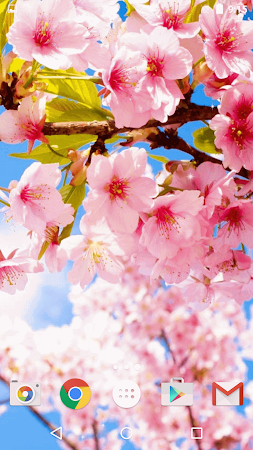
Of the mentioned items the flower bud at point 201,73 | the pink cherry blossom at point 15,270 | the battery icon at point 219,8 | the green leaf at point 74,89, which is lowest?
the pink cherry blossom at point 15,270

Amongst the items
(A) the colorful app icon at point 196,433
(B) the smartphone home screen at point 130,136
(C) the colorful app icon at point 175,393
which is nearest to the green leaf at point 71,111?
(B) the smartphone home screen at point 130,136

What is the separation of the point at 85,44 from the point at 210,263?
1.35ft

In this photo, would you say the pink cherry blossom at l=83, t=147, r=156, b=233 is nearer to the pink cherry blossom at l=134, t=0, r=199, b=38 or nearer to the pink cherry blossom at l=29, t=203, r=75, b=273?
the pink cherry blossom at l=29, t=203, r=75, b=273

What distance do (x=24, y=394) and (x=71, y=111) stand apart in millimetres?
889

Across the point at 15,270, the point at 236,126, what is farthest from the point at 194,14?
the point at 15,270

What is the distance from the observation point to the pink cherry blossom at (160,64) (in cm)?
68

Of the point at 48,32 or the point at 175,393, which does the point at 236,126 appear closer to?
the point at 48,32

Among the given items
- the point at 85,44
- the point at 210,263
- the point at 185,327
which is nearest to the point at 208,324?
the point at 185,327

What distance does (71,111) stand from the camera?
0.82m

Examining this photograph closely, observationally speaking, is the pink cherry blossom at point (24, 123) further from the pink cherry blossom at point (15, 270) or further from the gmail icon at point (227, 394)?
the gmail icon at point (227, 394)

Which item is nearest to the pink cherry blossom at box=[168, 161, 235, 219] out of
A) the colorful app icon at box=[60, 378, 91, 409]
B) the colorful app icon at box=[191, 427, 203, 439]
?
the colorful app icon at box=[60, 378, 91, 409]

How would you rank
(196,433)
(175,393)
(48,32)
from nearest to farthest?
1. (48,32)
2. (175,393)
3. (196,433)

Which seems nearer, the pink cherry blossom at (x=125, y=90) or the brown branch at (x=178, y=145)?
the pink cherry blossom at (x=125, y=90)

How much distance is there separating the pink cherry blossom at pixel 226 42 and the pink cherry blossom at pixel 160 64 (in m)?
0.05
